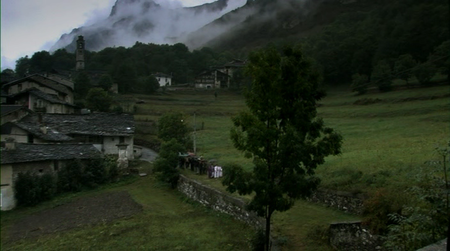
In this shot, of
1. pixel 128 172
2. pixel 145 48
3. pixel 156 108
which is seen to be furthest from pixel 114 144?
pixel 145 48

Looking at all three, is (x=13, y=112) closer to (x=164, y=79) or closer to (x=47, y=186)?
(x=47, y=186)

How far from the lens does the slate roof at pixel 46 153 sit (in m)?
25.7

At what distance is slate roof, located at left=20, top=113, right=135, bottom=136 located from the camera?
37.2 metres

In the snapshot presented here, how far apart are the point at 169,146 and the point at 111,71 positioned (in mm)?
61781

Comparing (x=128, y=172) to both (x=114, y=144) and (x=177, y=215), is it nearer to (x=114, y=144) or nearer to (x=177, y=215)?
(x=114, y=144)

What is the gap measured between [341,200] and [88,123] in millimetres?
29876

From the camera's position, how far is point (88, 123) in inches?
1535

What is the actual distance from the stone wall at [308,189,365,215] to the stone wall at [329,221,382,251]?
6.54 ft

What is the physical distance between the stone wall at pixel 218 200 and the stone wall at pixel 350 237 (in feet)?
12.3

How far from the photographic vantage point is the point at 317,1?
19700cm

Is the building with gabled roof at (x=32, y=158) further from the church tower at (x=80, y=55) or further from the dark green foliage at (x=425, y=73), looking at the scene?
the church tower at (x=80, y=55)

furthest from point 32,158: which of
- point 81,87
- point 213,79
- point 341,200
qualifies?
point 213,79

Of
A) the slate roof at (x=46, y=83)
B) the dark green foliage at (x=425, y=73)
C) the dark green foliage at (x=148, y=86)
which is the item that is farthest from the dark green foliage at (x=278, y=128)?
the dark green foliage at (x=148, y=86)

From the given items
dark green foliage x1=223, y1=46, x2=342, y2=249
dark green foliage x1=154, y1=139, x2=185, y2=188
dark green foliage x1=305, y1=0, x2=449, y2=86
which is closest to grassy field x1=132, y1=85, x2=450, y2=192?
dark green foliage x1=223, y1=46, x2=342, y2=249
